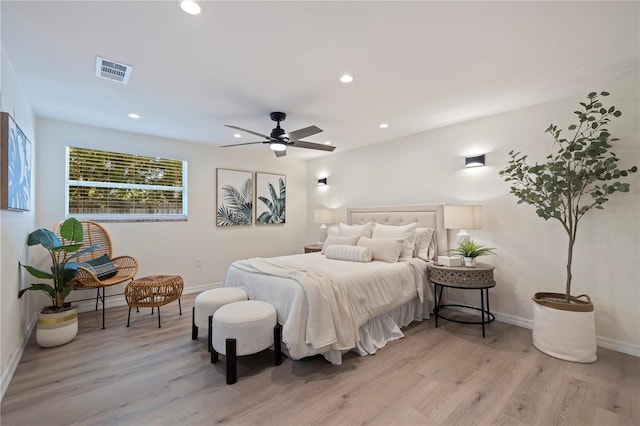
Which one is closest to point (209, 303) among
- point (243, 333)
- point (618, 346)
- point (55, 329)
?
point (243, 333)

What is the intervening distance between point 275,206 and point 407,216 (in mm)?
2686

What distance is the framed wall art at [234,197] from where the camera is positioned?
16.9 feet

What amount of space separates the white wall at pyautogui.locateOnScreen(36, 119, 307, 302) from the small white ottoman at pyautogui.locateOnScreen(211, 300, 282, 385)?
8.43 ft

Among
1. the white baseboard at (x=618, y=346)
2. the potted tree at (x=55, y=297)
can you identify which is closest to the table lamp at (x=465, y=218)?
the white baseboard at (x=618, y=346)

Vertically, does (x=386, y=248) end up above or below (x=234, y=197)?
below

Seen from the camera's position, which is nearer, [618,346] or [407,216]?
[618,346]

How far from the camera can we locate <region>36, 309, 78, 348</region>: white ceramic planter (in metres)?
2.76

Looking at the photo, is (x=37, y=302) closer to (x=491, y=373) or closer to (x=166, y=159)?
(x=166, y=159)

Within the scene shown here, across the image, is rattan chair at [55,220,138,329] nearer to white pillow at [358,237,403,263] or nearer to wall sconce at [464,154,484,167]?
white pillow at [358,237,403,263]

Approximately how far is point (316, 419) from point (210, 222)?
3878mm

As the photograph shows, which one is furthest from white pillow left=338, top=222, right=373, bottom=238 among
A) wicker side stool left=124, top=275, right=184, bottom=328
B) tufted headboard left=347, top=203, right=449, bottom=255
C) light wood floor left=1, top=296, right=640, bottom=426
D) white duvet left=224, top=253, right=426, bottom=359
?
wicker side stool left=124, top=275, right=184, bottom=328

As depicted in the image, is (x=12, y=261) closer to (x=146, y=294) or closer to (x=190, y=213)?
(x=146, y=294)

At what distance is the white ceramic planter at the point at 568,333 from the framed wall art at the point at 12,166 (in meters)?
4.48

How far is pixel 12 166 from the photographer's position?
7.48 ft
